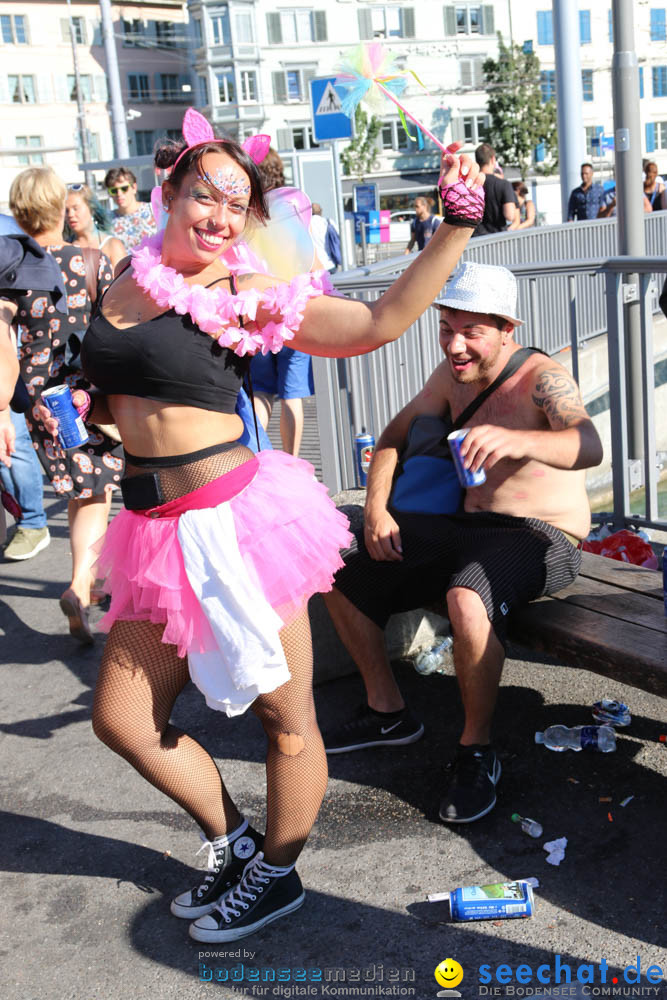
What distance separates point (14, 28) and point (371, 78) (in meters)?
79.9

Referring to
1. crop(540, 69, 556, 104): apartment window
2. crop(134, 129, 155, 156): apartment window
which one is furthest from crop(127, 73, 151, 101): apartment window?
crop(540, 69, 556, 104): apartment window

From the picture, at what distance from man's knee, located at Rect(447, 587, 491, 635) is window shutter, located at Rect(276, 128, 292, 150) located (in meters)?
76.7

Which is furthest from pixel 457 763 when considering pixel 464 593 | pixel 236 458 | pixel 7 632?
pixel 7 632

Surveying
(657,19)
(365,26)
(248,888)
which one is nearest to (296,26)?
(365,26)

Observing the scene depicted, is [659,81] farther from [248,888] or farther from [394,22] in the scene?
[248,888]

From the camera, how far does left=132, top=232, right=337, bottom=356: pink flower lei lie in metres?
2.55

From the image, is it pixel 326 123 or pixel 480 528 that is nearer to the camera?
pixel 480 528

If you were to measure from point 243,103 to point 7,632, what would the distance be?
255ft

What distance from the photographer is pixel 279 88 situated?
77.5 meters

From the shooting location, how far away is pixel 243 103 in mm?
77250

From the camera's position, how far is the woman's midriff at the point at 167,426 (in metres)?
2.61

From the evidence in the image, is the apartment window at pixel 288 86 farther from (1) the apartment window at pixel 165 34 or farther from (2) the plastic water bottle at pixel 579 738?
(2) the plastic water bottle at pixel 579 738

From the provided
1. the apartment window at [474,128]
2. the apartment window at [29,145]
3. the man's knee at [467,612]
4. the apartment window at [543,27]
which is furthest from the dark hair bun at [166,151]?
the apartment window at [543,27]

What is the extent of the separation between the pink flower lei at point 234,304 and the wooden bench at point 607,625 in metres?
1.36
